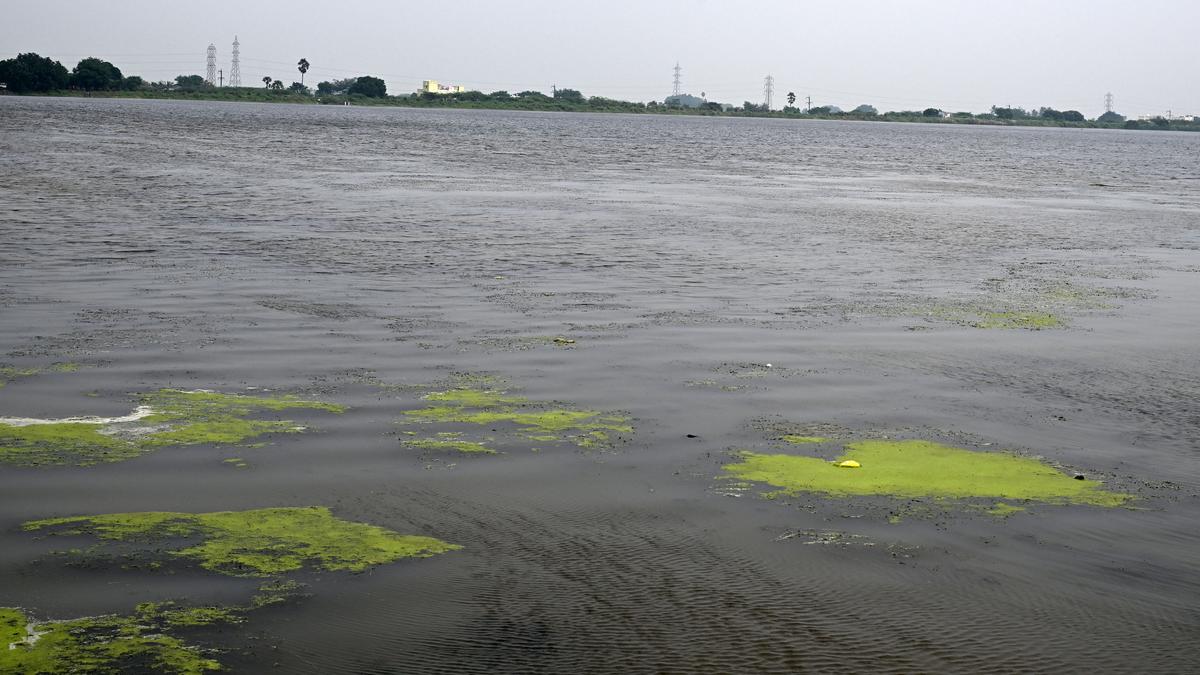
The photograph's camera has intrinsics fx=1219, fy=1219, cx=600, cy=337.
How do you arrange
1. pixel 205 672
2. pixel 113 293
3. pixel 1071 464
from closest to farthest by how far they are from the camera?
pixel 205 672 → pixel 1071 464 → pixel 113 293

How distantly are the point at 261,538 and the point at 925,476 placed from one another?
472 centimetres

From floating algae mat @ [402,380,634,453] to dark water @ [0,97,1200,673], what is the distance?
263mm

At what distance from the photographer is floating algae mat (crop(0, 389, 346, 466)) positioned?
28.8ft

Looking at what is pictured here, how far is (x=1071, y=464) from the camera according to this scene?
9.33 meters

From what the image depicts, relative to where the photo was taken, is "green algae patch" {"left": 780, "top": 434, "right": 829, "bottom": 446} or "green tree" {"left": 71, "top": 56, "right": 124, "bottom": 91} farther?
"green tree" {"left": 71, "top": 56, "right": 124, "bottom": 91}

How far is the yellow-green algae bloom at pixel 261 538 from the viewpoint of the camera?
23.0 feet

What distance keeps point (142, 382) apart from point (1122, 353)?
1037 cm

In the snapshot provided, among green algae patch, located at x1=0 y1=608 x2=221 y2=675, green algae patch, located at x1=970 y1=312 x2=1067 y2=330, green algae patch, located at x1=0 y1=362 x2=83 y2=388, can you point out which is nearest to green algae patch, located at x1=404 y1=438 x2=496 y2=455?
green algae patch, located at x1=0 y1=608 x2=221 y2=675

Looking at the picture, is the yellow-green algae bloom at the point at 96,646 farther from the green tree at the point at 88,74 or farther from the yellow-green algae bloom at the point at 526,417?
the green tree at the point at 88,74

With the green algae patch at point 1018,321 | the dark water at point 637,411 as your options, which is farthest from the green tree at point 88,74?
the green algae patch at point 1018,321

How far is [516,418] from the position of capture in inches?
399

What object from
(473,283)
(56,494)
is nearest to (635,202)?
(473,283)

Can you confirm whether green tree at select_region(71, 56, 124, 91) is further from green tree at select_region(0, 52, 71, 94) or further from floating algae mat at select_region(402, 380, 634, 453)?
floating algae mat at select_region(402, 380, 634, 453)

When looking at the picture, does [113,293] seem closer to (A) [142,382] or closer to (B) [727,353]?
(A) [142,382]
